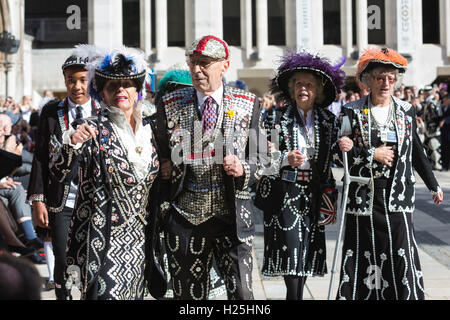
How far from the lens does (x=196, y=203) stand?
4.35 metres

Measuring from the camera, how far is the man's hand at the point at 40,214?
514 centimetres

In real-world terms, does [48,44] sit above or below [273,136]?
above

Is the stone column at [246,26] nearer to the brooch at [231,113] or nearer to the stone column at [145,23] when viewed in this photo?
the stone column at [145,23]

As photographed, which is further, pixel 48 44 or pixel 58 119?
pixel 48 44

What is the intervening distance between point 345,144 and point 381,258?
0.84 m

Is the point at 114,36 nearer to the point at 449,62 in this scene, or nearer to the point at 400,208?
the point at 449,62

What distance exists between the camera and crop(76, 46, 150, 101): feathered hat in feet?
14.4

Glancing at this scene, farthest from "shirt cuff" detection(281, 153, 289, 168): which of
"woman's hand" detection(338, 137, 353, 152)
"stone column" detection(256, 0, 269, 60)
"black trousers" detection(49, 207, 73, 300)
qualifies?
"stone column" detection(256, 0, 269, 60)

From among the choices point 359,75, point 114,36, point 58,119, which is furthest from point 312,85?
point 114,36
